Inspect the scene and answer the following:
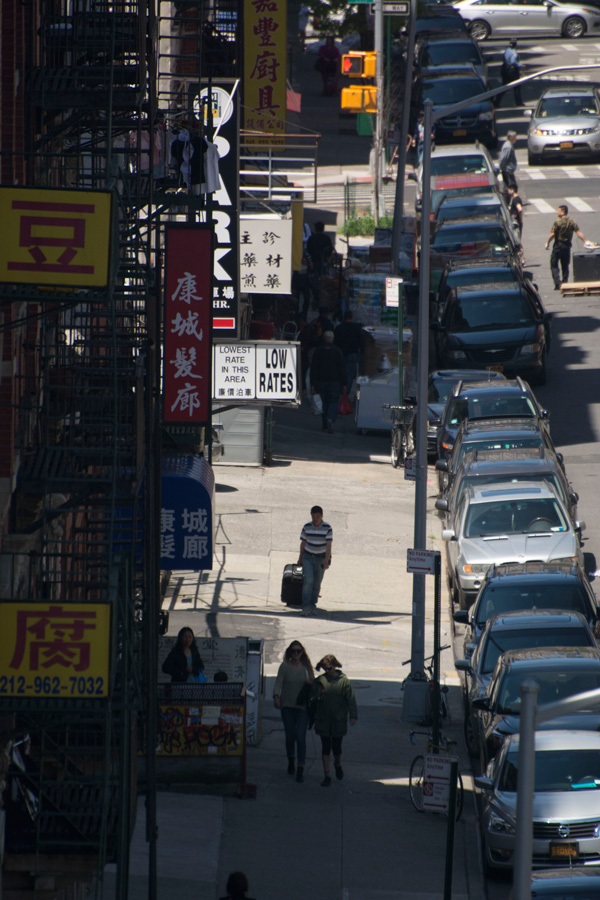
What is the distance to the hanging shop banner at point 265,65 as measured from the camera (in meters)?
27.4

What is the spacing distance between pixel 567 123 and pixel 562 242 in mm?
12085

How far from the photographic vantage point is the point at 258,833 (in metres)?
14.2

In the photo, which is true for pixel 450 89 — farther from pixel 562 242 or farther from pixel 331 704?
pixel 331 704

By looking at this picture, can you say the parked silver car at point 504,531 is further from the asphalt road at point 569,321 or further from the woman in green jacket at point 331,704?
the woman in green jacket at point 331,704

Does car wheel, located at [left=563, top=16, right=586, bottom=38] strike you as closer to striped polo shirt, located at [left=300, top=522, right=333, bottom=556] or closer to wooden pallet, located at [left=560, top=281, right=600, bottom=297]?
wooden pallet, located at [left=560, top=281, right=600, bottom=297]

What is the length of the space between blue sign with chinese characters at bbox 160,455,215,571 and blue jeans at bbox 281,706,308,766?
1.91m

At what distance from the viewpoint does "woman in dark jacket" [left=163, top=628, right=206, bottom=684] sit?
51.4 feet

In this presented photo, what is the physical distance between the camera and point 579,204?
42.2 metres

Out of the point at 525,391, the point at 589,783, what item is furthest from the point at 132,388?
the point at 525,391

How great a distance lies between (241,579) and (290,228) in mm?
6209

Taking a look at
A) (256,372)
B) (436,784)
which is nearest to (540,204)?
(256,372)

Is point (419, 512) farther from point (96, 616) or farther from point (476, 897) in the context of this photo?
point (96, 616)

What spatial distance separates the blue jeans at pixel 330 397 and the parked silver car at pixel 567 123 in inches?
765

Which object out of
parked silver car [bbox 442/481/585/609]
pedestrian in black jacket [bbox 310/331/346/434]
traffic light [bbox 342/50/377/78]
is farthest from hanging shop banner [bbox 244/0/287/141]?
traffic light [bbox 342/50/377/78]
